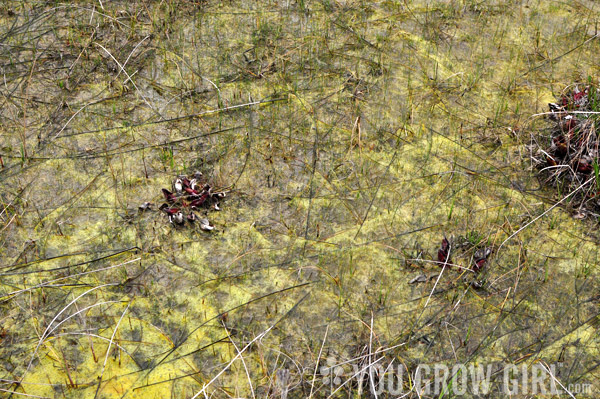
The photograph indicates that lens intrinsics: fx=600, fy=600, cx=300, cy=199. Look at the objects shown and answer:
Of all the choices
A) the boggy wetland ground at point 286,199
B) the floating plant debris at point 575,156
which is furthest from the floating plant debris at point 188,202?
the floating plant debris at point 575,156

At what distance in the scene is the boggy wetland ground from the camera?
3.34m

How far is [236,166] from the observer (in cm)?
426

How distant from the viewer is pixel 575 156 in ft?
13.5

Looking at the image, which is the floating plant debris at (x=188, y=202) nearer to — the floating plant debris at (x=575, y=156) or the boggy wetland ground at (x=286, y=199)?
the boggy wetland ground at (x=286, y=199)

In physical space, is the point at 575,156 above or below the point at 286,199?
above

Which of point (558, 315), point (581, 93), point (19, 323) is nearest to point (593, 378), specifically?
point (558, 315)

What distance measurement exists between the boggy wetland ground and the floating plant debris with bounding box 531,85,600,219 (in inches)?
3.2

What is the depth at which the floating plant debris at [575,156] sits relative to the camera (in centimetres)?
404

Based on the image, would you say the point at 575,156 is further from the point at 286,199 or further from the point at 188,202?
the point at 188,202

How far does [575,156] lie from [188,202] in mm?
2644

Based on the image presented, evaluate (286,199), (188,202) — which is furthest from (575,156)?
(188,202)

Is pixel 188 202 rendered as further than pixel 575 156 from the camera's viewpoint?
No

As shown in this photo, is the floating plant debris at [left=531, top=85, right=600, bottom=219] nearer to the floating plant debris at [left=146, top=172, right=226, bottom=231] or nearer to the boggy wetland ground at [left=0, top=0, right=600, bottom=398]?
the boggy wetland ground at [left=0, top=0, right=600, bottom=398]

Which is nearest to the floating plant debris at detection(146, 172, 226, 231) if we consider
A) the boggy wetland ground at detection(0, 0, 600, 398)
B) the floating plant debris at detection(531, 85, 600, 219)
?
the boggy wetland ground at detection(0, 0, 600, 398)
